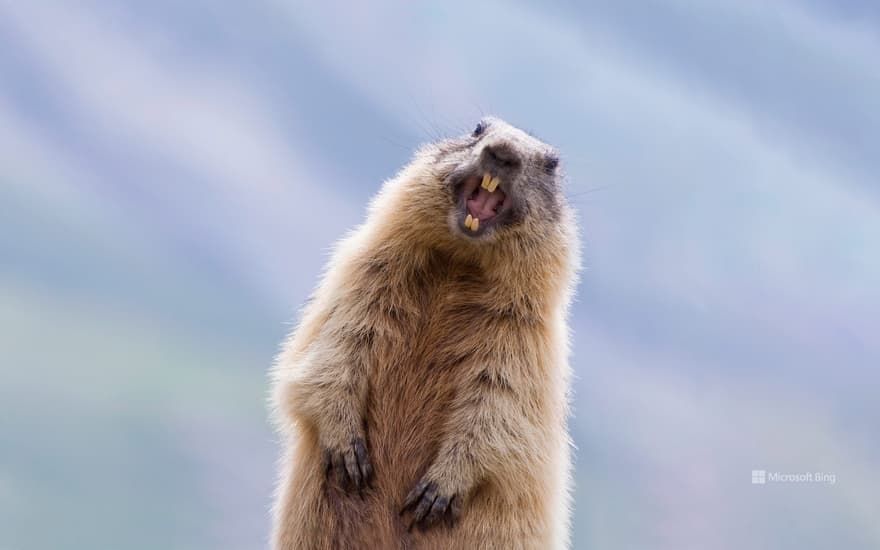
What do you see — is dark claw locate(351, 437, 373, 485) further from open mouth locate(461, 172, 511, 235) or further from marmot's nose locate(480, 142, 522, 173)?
marmot's nose locate(480, 142, 522, 173)

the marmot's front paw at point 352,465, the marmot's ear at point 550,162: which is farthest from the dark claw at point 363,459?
the marmot's ear at point 550,162

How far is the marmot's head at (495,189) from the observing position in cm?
413

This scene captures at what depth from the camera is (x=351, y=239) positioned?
455 centimetres

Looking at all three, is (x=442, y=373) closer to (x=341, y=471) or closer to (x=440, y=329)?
(x=440, y=329)

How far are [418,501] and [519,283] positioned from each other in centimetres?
107

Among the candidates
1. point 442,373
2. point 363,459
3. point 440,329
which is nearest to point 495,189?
point 440,329

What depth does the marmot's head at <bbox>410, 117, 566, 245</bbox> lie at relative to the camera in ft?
13.5

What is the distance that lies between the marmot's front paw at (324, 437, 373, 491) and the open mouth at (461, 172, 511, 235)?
1.10 meters

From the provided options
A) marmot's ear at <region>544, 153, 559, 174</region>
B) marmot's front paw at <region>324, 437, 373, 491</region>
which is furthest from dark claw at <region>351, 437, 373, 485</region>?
marmot's ear at <region>544, 153, 559, 174</region>

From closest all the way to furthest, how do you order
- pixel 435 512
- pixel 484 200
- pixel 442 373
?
1. pixel 435 512
2. pixel 442 373
3. pixel 484 200

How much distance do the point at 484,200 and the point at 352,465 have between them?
1334 millimetres

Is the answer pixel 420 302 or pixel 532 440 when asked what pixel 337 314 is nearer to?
pixel 420 302

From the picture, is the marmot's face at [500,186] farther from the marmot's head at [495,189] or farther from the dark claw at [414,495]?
the dark claw at [414,495]

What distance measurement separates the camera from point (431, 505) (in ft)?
12.6
